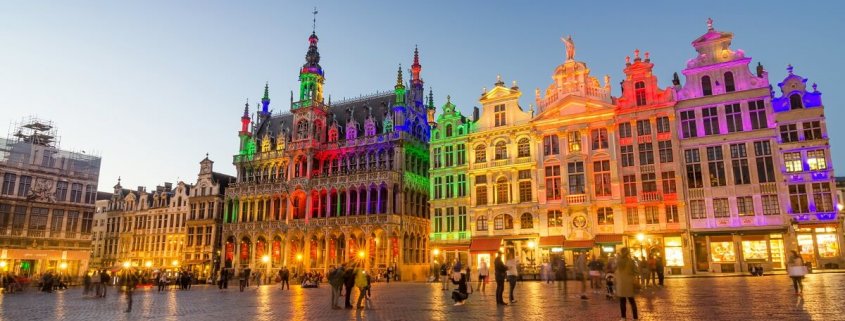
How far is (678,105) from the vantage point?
44.2 m

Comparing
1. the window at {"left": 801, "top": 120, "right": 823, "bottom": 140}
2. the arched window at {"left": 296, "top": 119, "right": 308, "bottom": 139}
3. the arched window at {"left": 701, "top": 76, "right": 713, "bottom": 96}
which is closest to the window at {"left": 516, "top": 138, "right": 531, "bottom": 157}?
the arched window at {"left": 701, "top": 76, "right": 713, "bottom": 96}

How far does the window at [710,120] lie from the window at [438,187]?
22.7 meters

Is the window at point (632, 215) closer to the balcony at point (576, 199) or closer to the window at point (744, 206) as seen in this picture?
the balcony at point (576, 199)

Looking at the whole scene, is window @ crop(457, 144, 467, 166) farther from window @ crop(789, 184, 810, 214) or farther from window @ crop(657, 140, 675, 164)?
window @ crop(789, 184, 810, 214)

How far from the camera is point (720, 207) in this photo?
41.8 meters

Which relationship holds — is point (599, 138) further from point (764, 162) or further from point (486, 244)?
point (486, 244)

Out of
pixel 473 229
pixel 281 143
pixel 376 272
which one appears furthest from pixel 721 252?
pixel 281 143

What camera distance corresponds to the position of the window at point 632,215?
4370 centimetres

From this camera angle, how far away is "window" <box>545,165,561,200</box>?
46594 mm

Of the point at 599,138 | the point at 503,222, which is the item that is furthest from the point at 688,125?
the point at 503,222

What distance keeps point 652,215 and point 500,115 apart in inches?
600

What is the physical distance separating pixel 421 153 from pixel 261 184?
62.4 ft

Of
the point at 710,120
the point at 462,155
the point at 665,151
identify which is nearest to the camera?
the point at 710,120

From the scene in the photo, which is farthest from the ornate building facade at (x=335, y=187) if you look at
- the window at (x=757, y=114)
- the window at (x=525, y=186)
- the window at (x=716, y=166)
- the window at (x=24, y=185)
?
the window at (x=757, y=114)
